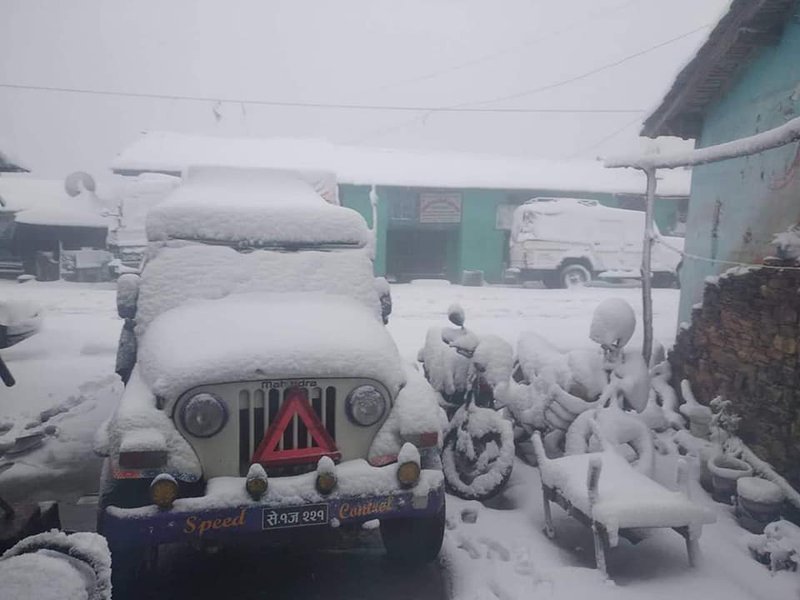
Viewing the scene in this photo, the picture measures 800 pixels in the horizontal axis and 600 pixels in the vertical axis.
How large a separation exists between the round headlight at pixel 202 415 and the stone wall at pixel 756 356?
4.32 metres

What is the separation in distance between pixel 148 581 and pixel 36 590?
6.11 ft

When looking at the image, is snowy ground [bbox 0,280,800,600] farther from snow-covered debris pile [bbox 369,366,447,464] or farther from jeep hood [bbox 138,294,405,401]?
jeep hood [bbox 138,294,405,401]

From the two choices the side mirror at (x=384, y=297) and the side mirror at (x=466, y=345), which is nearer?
the side mirror at (x=384, y=297)

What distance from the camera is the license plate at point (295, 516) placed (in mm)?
3348

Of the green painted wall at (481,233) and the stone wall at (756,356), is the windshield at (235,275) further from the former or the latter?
the green painted wall at (481,233)

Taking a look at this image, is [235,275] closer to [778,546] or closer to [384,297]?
[384,297]

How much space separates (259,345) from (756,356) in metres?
4.47

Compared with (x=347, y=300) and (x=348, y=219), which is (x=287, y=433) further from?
(x=348, y=219)

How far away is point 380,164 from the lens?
22.9 meters

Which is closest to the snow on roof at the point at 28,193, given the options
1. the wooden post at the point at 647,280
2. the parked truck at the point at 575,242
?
the parked truck at the point at 575,242

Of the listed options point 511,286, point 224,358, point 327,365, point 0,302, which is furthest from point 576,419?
point 511,286

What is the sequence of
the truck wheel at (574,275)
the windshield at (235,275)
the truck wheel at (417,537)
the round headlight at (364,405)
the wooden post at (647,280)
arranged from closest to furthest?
1. the round headlight at (364,405)
2. the truck wheel at (417,537)
3. the windshield at (235,275)
4. the wooden post at (647,280)
5. the truck wheel at (574,275)

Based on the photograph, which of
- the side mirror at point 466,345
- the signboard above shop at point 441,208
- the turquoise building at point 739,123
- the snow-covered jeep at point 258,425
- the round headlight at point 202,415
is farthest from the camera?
the signboard above shop at point 441,208

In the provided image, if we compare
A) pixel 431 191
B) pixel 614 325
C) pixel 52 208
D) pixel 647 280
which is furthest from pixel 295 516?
pixel 52 208
